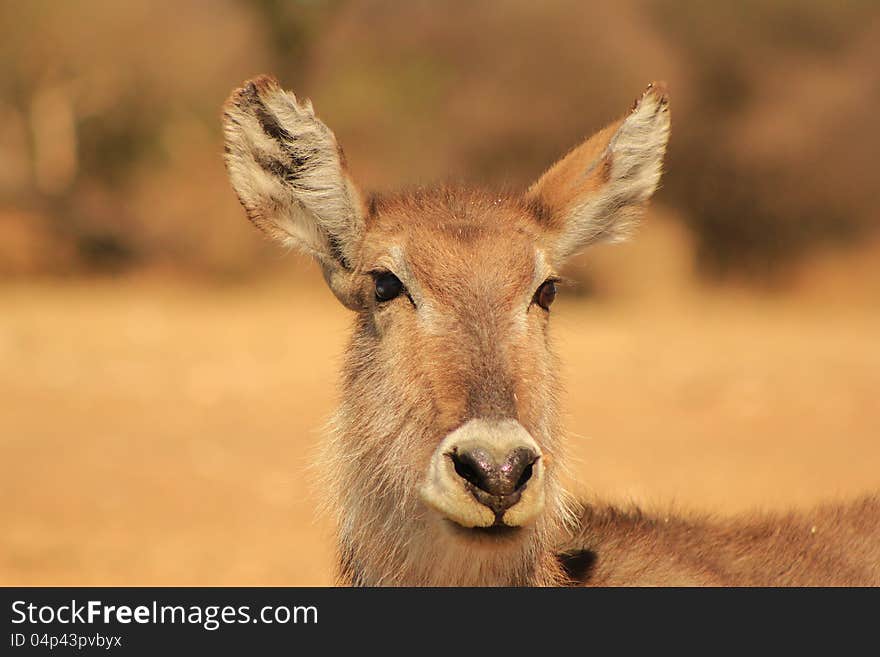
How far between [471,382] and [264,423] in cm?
1090

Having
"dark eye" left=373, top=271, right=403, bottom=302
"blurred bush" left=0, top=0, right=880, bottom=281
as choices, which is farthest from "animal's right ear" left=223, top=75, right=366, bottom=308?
"blurred bush" left=0, top=0, right=880, bottom=281

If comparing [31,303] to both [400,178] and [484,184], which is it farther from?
[484,184]

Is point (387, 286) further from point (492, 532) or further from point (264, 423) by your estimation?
point (264, 423)

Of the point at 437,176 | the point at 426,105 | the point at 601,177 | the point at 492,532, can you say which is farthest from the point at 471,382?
the point at 426,105

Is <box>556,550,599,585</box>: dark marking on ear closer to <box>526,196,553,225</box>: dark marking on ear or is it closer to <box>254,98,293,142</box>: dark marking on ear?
<box>526,196,553,225</box>: dark marking on ear

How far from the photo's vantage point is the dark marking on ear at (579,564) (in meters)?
5.41

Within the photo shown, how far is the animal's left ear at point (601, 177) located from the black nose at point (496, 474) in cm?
153

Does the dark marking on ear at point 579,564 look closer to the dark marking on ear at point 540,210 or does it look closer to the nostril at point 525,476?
the nostril at point 525,476

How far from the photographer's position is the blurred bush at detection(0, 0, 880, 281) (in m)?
26.5

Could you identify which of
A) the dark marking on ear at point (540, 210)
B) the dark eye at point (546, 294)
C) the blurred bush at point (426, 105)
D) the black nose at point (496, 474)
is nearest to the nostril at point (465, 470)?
the black nose at point (496, 474)

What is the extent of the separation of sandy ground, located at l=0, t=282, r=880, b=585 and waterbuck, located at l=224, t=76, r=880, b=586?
0.61 meters

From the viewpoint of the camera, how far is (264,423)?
15258mm

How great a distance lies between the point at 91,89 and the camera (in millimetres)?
29578
